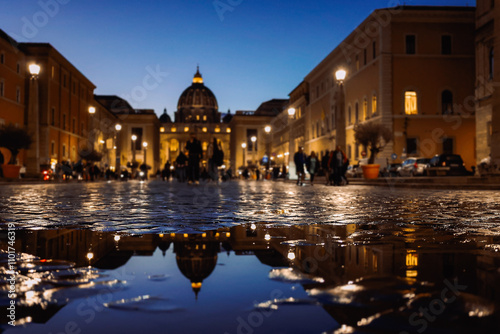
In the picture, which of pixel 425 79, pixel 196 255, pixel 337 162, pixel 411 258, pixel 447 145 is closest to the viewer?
pixel 411 258

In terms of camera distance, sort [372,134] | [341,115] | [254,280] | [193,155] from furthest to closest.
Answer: [372,134], [341,115], [193,155], [254,280]

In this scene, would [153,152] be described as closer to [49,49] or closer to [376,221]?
[49,49]

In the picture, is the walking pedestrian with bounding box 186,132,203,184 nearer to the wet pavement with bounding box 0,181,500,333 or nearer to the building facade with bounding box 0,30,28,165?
the wet pavement with bounding box 0,181,500,333

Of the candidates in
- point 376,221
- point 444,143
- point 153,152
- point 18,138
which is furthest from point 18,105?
point 153,152

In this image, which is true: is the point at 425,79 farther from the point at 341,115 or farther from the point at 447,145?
the point at 341,115

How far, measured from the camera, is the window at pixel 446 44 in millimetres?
37281

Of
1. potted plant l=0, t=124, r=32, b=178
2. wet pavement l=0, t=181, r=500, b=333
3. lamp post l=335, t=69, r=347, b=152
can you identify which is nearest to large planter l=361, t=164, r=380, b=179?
lamp post l=335, t=69, r=347, b=152

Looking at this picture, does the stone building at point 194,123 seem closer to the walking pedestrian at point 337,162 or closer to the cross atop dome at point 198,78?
the cross atop dome at point 198,78

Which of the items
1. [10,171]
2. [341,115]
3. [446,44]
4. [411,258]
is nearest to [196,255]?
[411,258]

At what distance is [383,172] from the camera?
34.3m

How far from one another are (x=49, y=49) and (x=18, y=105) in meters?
6.43

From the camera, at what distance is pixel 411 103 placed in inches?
1483

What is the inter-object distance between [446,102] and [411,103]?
241cm

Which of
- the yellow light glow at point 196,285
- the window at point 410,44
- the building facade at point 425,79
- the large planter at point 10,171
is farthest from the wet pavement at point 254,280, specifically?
the window at point 410,44
